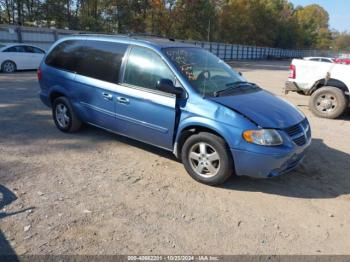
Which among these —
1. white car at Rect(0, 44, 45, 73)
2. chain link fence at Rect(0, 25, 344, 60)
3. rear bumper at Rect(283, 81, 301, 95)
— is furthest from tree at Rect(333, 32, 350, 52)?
rear bumper at Rect(283, 81, 301, 95)

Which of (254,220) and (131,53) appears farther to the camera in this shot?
(131,53)

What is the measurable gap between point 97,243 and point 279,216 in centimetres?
199

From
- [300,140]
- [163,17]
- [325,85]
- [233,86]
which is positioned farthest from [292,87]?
[163,17]

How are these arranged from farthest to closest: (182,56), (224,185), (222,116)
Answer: (182,56)
(224,185)
(222,116)

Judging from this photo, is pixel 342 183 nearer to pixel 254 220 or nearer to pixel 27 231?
pixel 254 220

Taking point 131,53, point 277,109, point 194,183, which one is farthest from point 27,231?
point 277,109

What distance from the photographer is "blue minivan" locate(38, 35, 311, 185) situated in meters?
4.00

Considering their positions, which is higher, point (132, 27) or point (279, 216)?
point (132, 27)

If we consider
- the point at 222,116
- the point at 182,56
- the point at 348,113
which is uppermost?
the point at 182,56

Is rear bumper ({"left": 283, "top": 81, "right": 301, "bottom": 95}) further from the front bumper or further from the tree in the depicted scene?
the tree

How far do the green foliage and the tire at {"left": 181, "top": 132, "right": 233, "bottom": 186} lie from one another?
2268 cm

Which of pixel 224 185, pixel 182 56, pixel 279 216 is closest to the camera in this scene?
pixel 279 216

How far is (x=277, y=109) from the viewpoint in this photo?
4.40 metres

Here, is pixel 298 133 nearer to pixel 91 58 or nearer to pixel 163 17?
pixel 91 58
